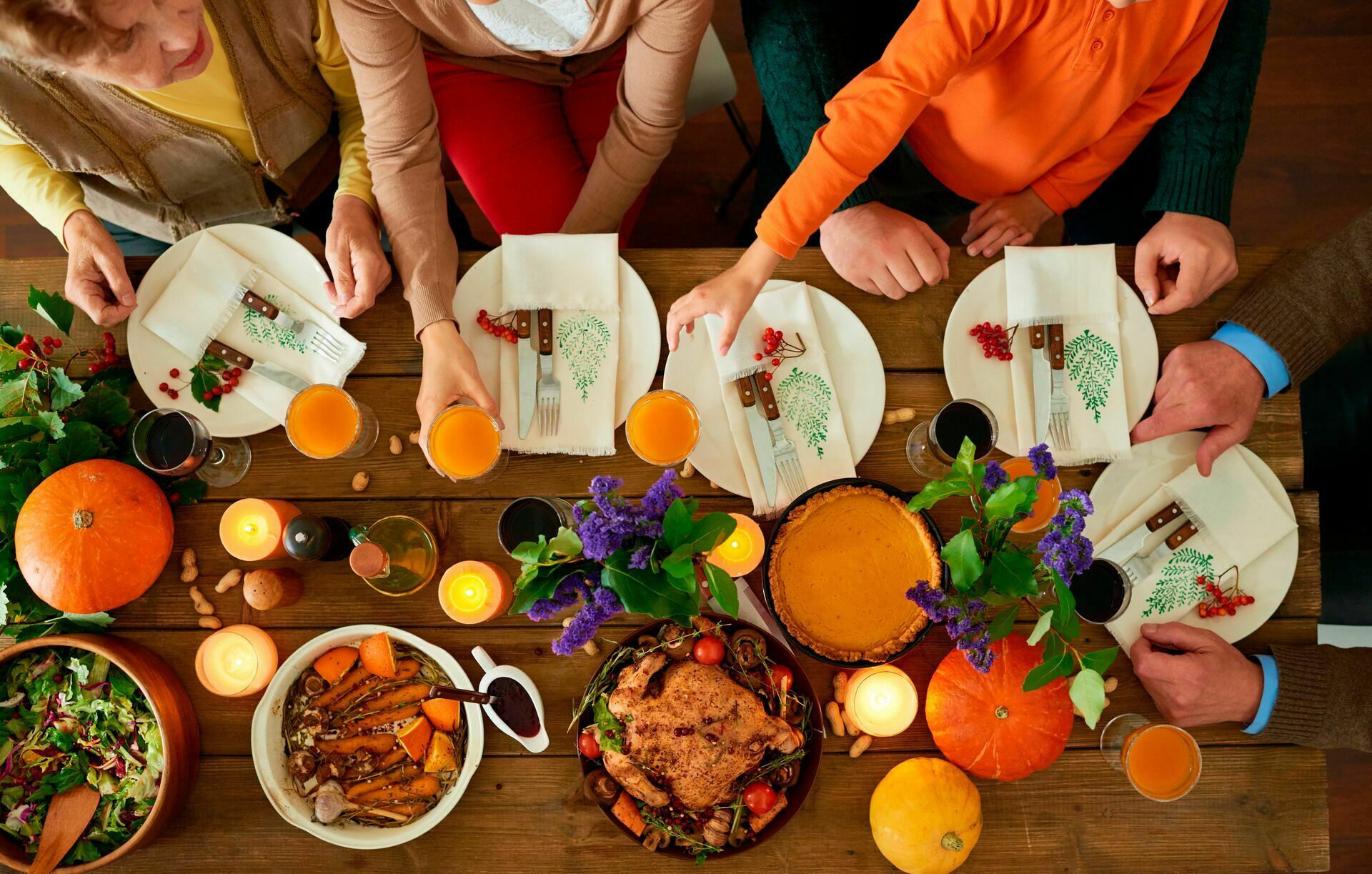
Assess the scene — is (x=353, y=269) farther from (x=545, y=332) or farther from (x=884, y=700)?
(x=884, y=700)

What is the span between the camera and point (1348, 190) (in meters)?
2.31

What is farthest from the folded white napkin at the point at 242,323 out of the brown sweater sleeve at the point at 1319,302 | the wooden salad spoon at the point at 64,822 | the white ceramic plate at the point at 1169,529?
the brown sweater sleeve at the point at 1319,302

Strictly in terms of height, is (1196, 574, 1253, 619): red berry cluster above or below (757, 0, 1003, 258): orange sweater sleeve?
below

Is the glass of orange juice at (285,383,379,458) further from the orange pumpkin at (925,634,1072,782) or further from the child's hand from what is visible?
the child's hand

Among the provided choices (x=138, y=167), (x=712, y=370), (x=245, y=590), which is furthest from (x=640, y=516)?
(x=138, y=167)

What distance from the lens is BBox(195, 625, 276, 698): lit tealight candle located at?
44.4 inches

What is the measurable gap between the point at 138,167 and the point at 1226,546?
190cm

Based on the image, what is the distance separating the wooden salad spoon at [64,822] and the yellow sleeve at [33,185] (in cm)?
88

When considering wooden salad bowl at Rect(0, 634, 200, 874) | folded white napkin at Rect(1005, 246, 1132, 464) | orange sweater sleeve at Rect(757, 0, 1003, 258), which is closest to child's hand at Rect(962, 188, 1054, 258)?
folded white napkin at Rect(1005, 246, 1132, 464)

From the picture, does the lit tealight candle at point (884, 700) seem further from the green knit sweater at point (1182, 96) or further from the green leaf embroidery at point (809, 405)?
the green knit sweater at point (1182, 96)

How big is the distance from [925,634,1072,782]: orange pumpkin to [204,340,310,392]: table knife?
1062 millimetres

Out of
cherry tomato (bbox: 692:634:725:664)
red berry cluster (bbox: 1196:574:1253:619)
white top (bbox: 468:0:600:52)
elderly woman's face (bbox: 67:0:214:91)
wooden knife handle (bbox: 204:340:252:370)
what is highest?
elderly woman's face (bbox: 67:0:214:91)

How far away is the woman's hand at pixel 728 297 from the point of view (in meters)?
1.17

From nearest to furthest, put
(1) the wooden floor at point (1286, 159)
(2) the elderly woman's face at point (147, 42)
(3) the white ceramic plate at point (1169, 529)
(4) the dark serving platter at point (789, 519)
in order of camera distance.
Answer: (2) the elderly woman's face at point (147, 42)
(4) the dark serving platter at point (789, 519)
(3) the white ceramic plate at point (1169, 529)
(1) the wooden floor at point (1286, 159)
